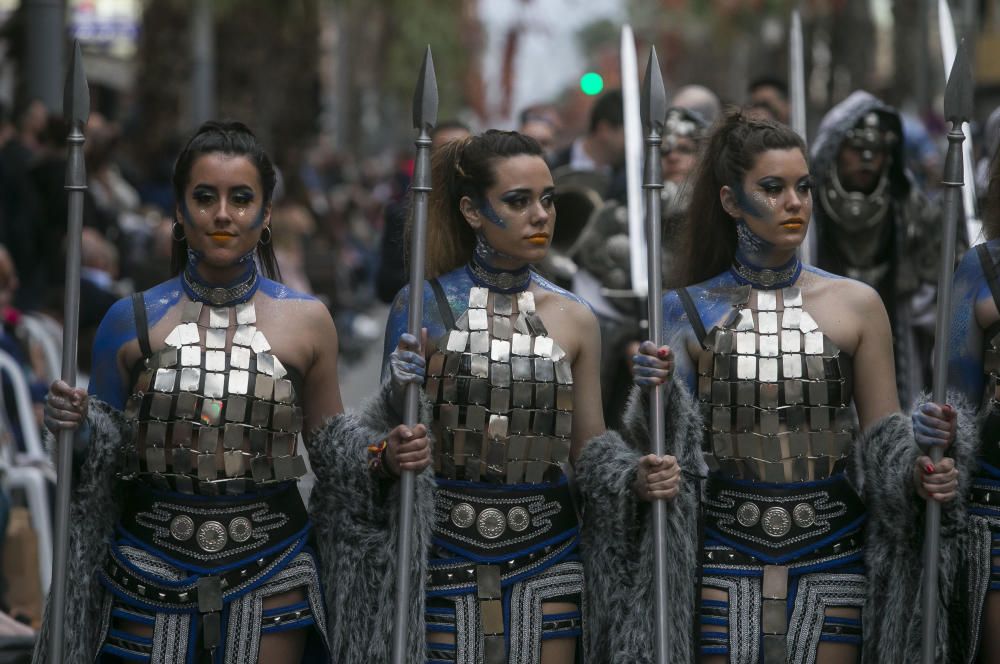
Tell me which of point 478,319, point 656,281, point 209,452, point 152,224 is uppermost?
point 152,224

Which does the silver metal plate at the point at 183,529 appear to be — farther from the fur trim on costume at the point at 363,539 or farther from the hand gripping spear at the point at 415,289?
the hand gripping spear at the point at 415,289

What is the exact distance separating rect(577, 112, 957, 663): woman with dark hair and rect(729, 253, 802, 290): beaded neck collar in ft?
0.17

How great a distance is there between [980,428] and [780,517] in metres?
0.64

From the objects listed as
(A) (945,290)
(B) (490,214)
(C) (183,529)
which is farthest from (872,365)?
(C) (183,529)

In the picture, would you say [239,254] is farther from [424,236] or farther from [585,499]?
[585,499]

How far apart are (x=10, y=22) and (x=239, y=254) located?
1142 cm

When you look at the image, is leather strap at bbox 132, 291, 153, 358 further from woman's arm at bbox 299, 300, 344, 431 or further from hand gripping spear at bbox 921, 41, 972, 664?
hand gripping spear at bbox 921, 41, 972, 664

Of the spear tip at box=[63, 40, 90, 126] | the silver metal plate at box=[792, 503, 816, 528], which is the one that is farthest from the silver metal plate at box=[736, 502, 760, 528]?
the spear tip at box=[63, 40, 90, 126]

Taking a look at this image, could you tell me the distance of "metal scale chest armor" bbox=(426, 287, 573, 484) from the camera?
206 inches

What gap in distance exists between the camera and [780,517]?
5.25 meters

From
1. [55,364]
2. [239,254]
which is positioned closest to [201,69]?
[55,364]

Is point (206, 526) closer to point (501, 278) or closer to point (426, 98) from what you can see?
point (501, 278)

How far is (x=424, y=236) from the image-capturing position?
5.28 meters

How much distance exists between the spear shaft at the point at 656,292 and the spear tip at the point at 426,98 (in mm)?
638
